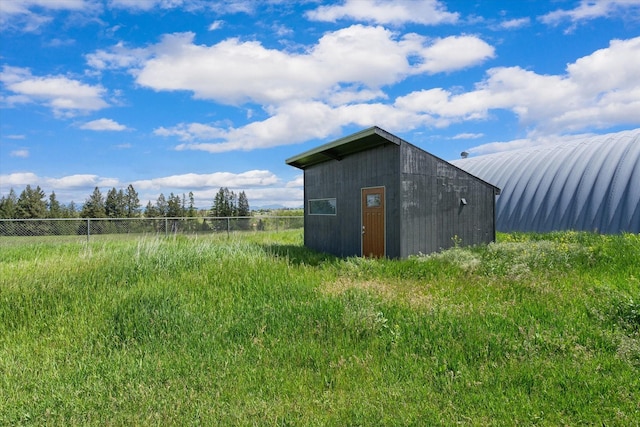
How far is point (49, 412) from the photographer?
3588mm

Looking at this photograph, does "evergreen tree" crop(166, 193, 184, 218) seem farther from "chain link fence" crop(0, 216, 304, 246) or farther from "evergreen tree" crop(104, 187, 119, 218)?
"chain link fence" crop(0, 216, 304, 246)

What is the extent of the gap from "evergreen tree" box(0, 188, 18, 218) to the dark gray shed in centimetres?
3030

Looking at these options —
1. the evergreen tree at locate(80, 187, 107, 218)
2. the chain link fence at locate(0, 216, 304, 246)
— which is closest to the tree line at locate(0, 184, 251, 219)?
the evergreen tree at locate(80, 187, 107, 218)

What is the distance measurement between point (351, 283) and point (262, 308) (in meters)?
2.29

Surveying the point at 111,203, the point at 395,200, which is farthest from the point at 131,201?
the point at 395,200

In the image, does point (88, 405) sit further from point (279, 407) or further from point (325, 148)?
point (325, 148)

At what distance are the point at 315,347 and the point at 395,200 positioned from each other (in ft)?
23.7

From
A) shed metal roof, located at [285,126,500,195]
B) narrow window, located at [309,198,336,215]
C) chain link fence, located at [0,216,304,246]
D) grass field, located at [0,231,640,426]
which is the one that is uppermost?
shed metal roof, located at [285,126,500,195]

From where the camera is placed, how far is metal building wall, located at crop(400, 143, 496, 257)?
11266mm

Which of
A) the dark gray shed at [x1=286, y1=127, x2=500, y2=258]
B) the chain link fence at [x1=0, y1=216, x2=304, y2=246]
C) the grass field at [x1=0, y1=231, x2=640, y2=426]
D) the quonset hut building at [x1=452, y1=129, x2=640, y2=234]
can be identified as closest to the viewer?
the grass field at [x1=0, y1=231, x2=640, y2=426]

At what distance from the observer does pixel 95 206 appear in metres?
34.3

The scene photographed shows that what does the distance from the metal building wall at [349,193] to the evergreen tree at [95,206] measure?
24972 mm

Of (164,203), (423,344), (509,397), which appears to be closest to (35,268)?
(423,344)

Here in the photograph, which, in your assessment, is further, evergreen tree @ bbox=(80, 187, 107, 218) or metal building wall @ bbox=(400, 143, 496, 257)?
evergreen tree @ bbox=(80, 187, 107, 218)
